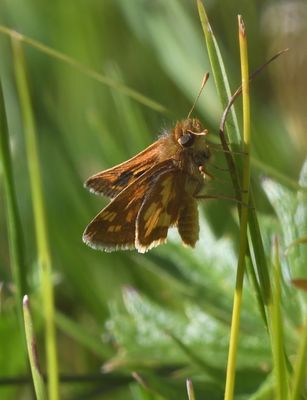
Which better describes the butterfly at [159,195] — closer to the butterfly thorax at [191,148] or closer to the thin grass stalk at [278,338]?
the butterfly thorax at [191,148]

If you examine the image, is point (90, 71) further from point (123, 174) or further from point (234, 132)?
point (234, 132)

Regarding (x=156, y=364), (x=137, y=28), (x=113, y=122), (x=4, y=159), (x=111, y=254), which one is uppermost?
(x=137, y=28)

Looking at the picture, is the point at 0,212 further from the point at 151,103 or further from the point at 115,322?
the point at 151,103

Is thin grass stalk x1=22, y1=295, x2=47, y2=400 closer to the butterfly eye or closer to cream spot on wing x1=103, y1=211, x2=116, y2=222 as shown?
cream spot on wing x1=103, y1=211, x2=116, y2=222

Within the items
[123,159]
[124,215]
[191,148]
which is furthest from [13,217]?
[123,159]

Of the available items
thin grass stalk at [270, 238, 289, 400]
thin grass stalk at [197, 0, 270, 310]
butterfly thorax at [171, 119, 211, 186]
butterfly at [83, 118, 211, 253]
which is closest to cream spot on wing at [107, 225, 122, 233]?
butterfly at [83, 118, 211, 253]

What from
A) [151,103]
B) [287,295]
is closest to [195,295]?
[287,295]

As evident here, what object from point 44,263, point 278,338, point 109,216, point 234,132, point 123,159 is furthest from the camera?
point 123,159
